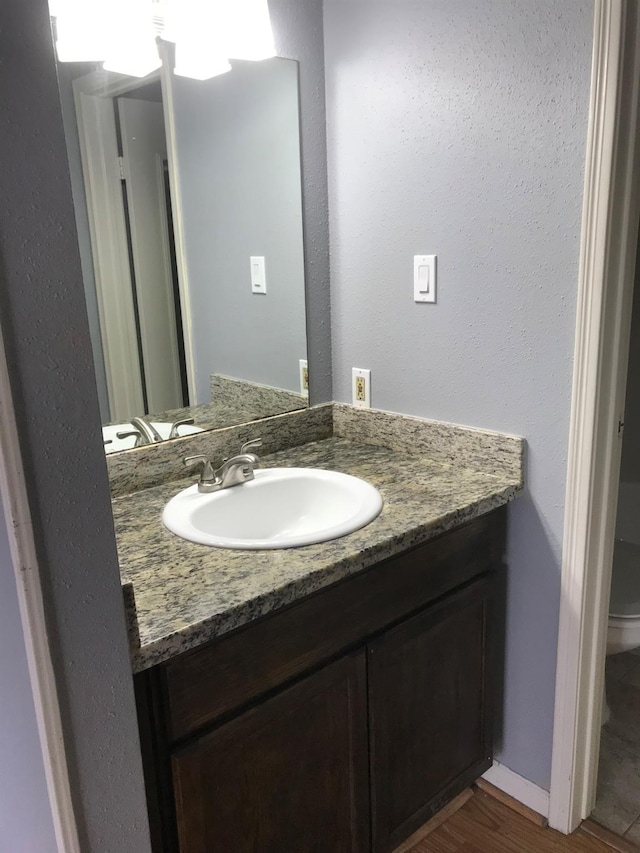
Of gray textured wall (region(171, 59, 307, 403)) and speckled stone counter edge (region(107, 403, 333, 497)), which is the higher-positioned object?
gray textured wall (region(171, 59, 307, 403))

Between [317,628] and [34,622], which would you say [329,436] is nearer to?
[317,628]

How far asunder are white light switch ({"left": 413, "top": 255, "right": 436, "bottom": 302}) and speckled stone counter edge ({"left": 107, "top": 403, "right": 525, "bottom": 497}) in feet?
0.98

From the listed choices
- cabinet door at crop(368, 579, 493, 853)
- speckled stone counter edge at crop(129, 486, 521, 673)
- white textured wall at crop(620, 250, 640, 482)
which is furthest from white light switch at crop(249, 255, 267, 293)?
white textured wall at crop(620, 250, 640, 482)

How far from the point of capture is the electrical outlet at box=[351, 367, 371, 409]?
1.80 m

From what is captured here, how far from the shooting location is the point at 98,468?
0.76 meters

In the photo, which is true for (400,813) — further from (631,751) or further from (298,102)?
(298,102)

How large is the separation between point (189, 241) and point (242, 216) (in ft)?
0.55

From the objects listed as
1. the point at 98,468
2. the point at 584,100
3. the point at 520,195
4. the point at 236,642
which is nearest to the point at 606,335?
the point at 520,195

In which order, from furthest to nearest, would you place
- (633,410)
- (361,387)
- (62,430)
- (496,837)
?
(633,410)
(361,387)
(496,837)
(62,430)

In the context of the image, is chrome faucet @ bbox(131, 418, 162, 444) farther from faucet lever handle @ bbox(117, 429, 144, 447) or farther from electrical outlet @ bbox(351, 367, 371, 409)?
electrical outlet @ bbox(351, 367, 371, 409)

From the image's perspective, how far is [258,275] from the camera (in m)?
1.75

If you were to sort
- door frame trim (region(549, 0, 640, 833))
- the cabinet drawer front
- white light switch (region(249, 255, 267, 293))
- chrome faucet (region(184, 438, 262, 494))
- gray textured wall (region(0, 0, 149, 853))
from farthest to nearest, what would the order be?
white light switch (region(249, 255, 267, 293)) → chrome faucet (region(184, 438, 262, 494)) → door frame trim (region(549, 0, 640, 833)) → the cabinet drawer front → gray textured wall (region(0, 0, 149, 853))

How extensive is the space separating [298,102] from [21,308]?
4.05ft

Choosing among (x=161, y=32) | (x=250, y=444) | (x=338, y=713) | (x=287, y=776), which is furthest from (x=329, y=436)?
(x=161, y=32)
